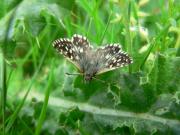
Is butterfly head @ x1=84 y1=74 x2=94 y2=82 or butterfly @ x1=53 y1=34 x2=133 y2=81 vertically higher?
butterfly @ x1=53 y1=34 x2=133 y2=81

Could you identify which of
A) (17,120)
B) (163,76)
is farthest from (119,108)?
(17,120)

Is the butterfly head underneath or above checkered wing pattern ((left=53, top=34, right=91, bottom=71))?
underneath

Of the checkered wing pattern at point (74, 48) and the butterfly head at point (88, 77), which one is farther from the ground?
the checkered wing pattern at point (74, 48)

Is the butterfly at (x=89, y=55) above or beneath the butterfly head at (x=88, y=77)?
above

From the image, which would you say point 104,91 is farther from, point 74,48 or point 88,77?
point 74,48

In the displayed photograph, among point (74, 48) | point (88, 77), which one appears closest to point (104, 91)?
point (88, 77)
